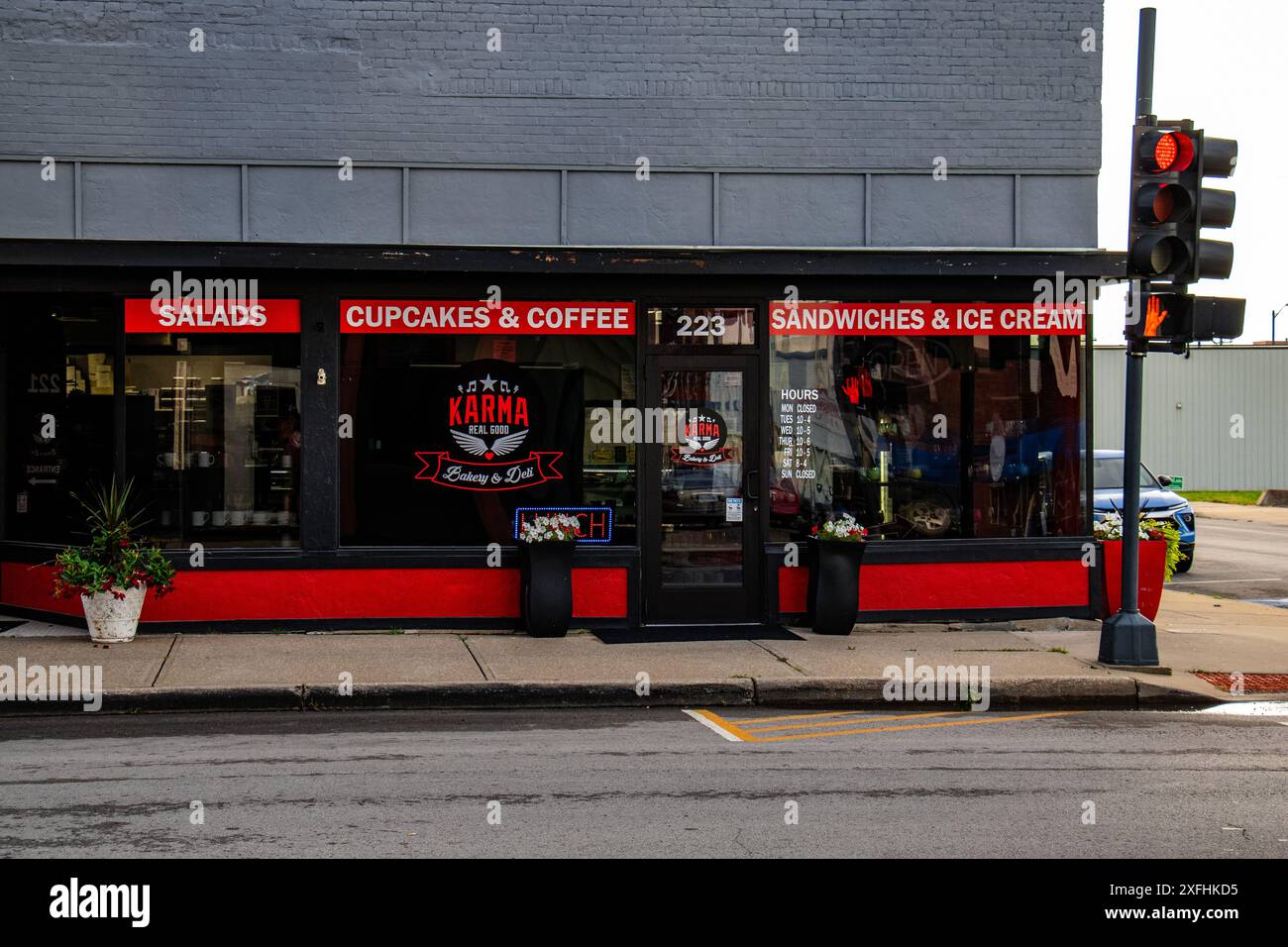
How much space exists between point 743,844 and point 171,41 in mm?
9356

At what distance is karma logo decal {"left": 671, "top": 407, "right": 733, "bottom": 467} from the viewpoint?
493 inches

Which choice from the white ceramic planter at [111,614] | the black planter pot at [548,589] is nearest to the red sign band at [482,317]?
the black planter pot at [548,589]

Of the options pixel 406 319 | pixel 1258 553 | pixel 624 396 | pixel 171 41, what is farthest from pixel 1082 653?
pixel 1258 553

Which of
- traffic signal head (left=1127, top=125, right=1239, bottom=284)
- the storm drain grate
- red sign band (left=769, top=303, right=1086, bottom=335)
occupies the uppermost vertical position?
traffic signal head (left=1127, top=125, right=1239, bottom=284)

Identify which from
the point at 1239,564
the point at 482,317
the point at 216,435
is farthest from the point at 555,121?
the point at 1239,564

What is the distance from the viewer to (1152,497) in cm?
1925

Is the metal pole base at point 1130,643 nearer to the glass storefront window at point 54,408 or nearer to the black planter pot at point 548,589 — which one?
the black planter pot at point 548,589

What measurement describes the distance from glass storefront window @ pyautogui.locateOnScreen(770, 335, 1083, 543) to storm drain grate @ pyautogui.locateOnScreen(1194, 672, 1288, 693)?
8.67 ft

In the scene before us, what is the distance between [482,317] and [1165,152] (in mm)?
5906

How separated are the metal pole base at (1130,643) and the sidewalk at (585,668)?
0.21 meters

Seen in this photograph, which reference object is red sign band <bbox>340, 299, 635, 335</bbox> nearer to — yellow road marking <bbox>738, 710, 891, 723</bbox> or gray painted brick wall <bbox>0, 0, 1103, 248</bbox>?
gray painted brick wall <bbox>0, 0, 1103, 248</bbox>

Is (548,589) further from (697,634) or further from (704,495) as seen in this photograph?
(704,495)

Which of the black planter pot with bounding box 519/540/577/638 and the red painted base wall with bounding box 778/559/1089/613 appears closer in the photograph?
the black planter pot with bounding box 519/540/577/638
